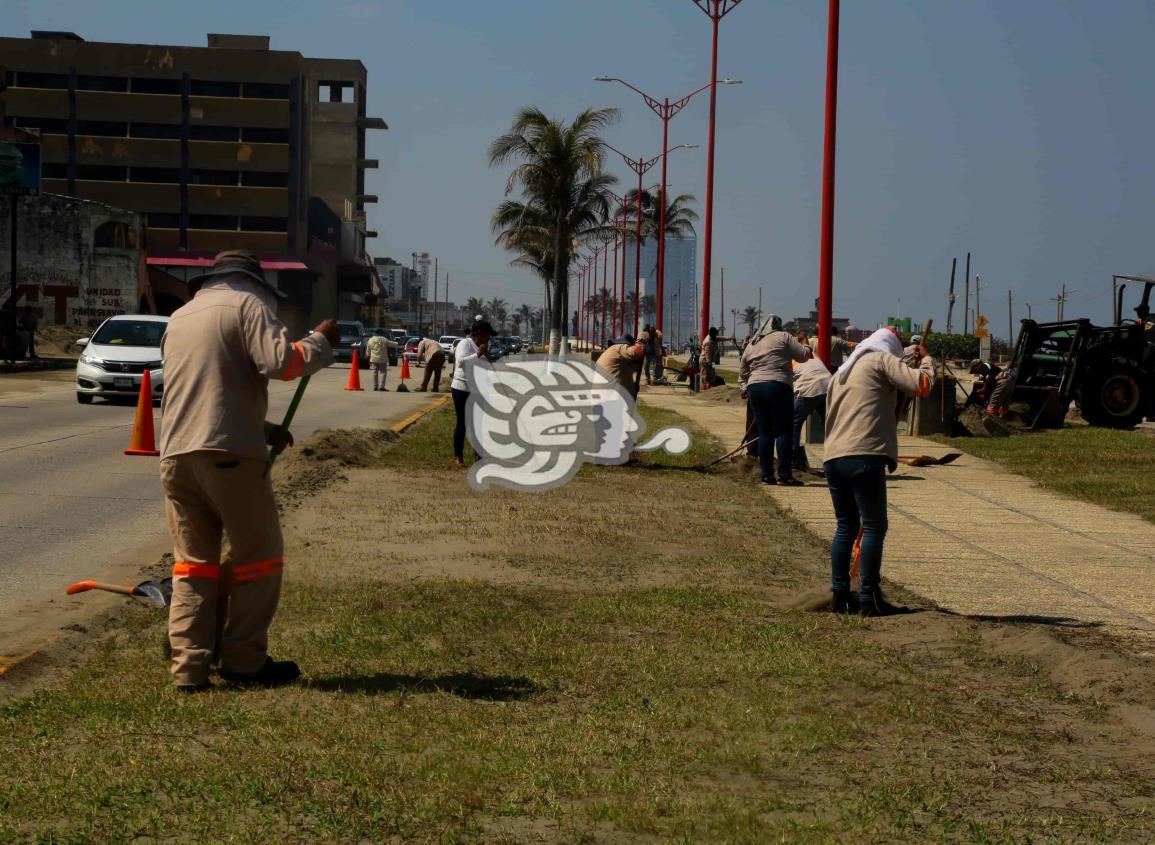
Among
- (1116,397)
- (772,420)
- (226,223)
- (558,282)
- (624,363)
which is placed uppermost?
(226,223)

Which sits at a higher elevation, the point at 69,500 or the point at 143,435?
the point at 143,435

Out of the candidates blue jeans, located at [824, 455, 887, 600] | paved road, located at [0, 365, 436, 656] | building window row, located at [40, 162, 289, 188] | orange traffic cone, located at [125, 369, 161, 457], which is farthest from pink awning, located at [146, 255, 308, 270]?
blue jeans, located at [824, 455, 887, 600]

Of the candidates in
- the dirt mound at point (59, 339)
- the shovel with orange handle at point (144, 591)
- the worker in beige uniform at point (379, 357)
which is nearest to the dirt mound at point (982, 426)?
the worker in beige uniform at point (379, 357)

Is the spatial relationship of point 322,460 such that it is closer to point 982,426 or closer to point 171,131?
point 982,426

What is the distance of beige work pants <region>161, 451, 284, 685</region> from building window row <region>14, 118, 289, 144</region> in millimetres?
87752

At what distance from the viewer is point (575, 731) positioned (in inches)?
211

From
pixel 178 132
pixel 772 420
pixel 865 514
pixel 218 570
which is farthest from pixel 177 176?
pixel 218 570

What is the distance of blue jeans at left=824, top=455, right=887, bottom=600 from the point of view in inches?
314

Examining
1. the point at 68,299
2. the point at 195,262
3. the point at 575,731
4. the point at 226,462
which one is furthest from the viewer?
the point at 195,262

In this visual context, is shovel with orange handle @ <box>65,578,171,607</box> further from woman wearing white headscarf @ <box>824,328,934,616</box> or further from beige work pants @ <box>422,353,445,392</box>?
beige work pants @ <box>422,353,445,392</box>

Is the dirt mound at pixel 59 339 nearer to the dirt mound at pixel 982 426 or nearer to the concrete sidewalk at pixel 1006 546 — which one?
the dirt mound at pixel 982 426

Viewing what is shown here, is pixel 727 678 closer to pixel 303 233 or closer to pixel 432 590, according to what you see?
pixel 432 590

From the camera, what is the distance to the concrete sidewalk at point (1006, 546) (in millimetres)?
8805

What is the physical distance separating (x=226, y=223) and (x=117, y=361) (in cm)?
6791
